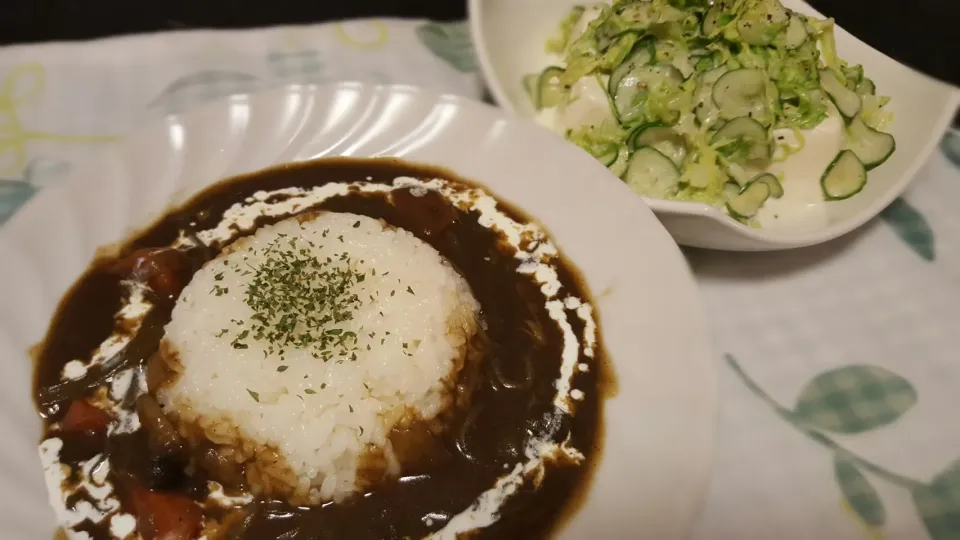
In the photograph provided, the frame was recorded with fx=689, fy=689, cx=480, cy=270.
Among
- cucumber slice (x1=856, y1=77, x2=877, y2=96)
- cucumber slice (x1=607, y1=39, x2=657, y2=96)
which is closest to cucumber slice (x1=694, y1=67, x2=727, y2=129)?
cucumber slice (x1=607, y1=39, x2=657, y2=96)

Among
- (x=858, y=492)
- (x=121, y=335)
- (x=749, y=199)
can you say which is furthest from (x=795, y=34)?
(x=121, y=335)

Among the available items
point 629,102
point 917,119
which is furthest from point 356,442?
point 917,119

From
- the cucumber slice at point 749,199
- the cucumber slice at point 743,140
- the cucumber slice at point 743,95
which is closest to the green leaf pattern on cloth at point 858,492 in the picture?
the cucumber slice at point 749,199

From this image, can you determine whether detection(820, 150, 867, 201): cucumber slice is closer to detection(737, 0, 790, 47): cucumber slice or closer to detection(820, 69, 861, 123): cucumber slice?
detection(820, 69, 861, 123): cucumber slice

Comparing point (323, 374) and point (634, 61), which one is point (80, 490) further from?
Answer: point (634, 61)

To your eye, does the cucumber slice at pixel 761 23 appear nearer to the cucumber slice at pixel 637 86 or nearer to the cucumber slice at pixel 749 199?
the cucumber slice at pixel 637 86
